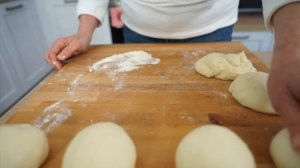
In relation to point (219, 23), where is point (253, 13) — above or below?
below

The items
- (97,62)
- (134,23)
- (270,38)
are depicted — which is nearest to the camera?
(97,62)

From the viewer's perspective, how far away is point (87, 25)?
899 mm

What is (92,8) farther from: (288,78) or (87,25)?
(288,78)

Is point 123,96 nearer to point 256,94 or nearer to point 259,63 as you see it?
point 256,94

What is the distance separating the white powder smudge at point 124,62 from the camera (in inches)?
30.8

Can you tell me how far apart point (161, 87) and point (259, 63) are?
0.34 meters

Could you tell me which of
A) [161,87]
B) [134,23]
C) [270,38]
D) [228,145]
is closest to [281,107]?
[228,145]

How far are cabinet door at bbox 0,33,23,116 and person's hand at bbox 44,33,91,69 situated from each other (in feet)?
3.18

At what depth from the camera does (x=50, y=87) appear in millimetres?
699

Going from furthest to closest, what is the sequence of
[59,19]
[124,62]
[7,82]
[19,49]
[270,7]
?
[59,19]
[19,49]
[7,82]
[124,62]
[270,7]

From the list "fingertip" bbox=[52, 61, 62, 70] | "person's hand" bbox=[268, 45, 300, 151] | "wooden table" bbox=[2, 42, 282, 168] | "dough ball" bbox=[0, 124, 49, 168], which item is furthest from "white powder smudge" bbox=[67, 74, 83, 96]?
"person's hand" bbox=[268, 45, 300, 151]

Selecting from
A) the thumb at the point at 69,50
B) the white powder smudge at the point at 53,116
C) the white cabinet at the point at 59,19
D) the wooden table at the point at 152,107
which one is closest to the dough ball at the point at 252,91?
the wooden table at the point at 152,107

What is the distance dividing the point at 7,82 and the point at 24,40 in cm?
37

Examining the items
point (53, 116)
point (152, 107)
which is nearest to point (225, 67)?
point (152, 107)
